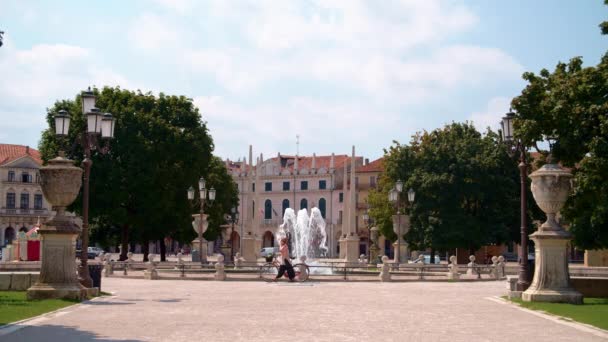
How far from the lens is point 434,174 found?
57.2m

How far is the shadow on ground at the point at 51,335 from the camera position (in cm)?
1237

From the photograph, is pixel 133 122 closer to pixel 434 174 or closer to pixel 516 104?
pixel 434 174

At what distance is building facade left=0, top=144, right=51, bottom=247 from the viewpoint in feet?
330

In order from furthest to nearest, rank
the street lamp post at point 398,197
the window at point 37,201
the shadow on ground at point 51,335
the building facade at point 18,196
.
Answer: the window at point 37,201
the building facade at point 18,196
the street lamp post at point 398,197
the shadow on ground at point 51,335

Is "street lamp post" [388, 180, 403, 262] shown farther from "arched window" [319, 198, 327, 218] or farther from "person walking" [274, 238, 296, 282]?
"arched window" [319, 198, 327, 218]

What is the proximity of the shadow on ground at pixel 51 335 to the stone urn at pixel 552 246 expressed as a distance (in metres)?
12.3

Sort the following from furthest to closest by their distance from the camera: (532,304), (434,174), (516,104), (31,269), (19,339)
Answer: (434,174) → (31,269) → (516,104) → (532,304) → (19,339)

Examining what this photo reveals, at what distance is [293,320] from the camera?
52.2 ft

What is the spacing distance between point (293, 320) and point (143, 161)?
37.4m

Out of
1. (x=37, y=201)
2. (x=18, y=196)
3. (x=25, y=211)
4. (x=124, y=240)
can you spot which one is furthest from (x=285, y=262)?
(x=37, y=201)

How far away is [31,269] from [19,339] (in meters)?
22.9

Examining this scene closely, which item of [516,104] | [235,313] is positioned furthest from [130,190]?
[235,313]

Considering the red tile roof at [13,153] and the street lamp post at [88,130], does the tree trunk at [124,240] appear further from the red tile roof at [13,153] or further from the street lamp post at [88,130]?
the red tile roof at [13,153]

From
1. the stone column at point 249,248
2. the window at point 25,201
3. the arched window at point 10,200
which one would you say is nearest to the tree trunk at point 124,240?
the stone column at point 249,248
